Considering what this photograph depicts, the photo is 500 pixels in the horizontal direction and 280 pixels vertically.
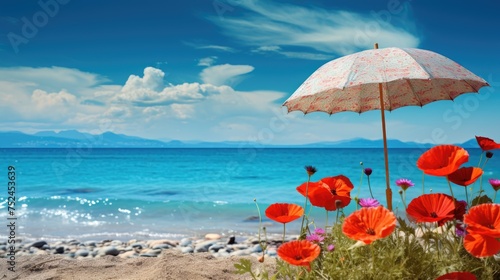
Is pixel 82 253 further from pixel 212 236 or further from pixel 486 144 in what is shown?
pixel 486 144

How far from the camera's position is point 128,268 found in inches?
179

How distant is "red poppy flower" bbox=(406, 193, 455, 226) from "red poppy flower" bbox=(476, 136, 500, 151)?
48cm

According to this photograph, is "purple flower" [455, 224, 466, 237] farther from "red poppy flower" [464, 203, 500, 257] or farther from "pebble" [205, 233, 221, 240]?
"pebble" [205, 233, 221, 240]

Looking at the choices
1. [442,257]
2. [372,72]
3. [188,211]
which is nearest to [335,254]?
[442,257]

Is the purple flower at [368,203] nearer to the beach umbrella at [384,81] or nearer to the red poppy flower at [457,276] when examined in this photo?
the red poppy flower at [457,276]

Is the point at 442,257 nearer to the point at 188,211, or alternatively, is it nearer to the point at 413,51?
the point at 413,51

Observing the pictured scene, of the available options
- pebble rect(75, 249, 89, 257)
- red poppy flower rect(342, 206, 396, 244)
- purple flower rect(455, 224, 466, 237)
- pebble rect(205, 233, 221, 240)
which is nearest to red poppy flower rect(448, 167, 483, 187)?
purple flower rect(455, 224, 466, 237)

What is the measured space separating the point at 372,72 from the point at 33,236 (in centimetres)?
828

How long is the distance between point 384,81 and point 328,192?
0.89m

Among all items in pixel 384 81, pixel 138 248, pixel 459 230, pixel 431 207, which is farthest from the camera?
pixel 138 248

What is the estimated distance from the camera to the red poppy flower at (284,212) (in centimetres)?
234

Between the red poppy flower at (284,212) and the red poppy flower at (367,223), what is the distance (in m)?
0.43

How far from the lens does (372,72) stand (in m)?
3.13

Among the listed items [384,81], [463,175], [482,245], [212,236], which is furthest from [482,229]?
[212,236]
